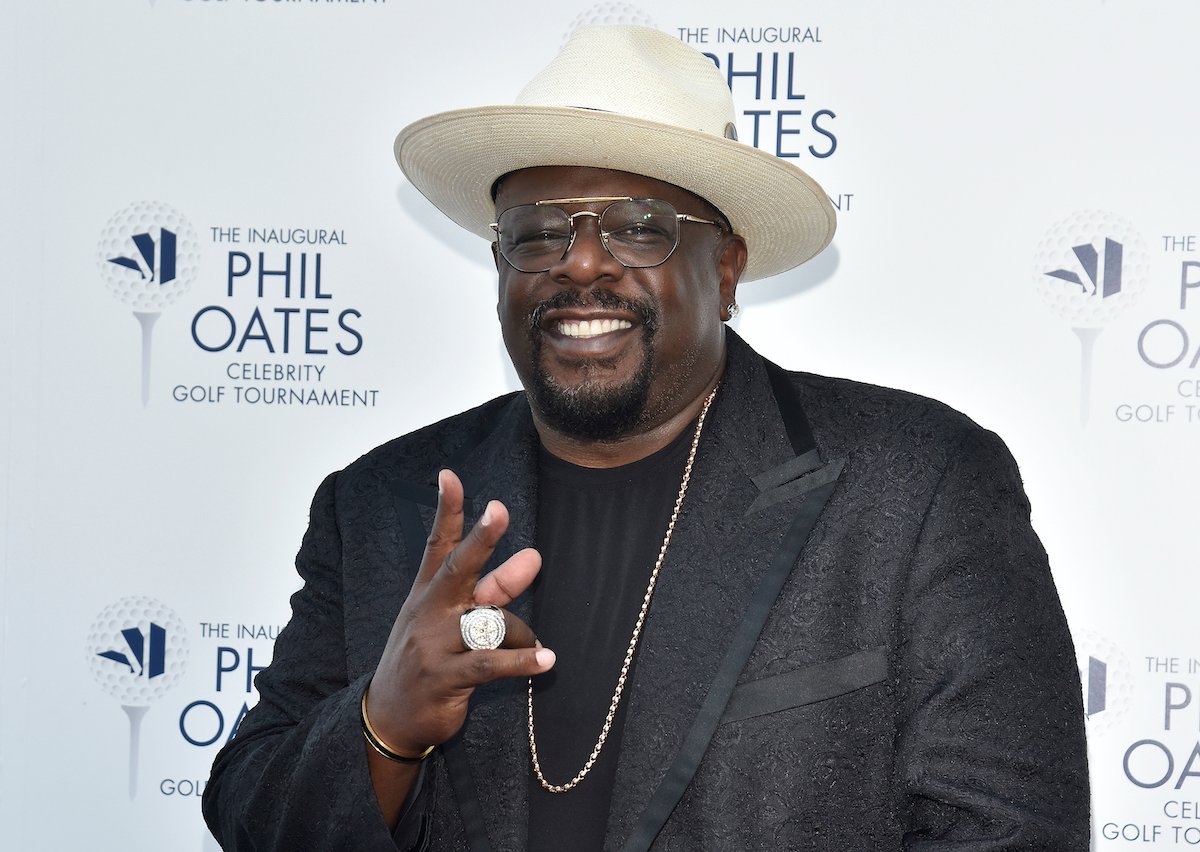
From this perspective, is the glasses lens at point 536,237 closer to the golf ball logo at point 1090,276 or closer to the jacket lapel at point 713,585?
the jacket lapel at point 713,585

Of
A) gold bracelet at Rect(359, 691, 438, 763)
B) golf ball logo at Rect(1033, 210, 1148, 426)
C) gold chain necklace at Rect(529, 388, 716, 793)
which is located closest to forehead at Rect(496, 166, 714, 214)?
gold chain necklace at Rect(529, 388, 716, 793)

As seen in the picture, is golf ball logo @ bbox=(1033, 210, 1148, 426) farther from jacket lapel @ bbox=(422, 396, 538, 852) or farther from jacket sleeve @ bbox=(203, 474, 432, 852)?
jacket sleeve @ bbox=(203, 474, 432, 852)

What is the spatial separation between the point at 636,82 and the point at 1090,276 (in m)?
1.23

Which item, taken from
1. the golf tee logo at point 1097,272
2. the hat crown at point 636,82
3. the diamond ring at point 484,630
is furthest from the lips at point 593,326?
the golf tee logo at point 1097,272

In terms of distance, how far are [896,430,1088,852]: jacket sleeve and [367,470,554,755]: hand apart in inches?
24.1

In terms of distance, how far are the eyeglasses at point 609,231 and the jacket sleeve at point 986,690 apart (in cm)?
62

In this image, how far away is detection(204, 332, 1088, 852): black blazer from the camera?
1.79 m

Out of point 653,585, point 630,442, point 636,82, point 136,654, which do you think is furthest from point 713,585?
point 136,654

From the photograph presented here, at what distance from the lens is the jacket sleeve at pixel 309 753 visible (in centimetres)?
182

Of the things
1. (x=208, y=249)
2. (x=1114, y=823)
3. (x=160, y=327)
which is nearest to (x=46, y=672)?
(x=160, y=327)

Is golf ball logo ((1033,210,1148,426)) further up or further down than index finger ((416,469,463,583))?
further up

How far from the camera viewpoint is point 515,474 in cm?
225

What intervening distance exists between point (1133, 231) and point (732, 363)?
3.77 ft

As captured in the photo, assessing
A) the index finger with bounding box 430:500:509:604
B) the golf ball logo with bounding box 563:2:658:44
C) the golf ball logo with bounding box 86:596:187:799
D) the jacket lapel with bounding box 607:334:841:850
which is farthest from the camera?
the golf ball logo with bounding box 86:596:187:799
